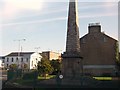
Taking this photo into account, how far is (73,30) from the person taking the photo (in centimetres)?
2447

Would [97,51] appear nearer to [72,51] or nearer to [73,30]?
[73,30]

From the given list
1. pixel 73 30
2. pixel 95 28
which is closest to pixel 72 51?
pixel 73 30

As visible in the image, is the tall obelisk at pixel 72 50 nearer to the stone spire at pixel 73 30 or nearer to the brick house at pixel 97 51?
the stone spire at pixel 73 30

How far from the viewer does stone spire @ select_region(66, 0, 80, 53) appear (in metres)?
24.2

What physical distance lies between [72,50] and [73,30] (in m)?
1.93

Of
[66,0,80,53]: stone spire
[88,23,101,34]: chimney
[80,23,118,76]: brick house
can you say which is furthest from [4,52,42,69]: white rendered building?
[66,0,80,53]: stone spire

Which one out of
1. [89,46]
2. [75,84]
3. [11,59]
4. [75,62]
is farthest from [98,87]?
[11,59]

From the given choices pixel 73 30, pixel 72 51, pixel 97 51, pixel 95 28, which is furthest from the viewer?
pixel 95 28

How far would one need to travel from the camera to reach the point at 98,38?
4834cm

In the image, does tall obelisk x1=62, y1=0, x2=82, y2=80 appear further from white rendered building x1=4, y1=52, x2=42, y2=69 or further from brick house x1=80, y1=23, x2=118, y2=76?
white rendered building x1=4, y1=52, x2=42, y2=69

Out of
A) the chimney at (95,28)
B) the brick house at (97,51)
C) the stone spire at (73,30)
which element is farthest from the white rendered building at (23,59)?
the stone spire at (73,30)

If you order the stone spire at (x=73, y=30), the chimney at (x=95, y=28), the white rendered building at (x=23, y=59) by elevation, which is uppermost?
the chimney at (x=95, y=28)

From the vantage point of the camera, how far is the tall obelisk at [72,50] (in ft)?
76.6

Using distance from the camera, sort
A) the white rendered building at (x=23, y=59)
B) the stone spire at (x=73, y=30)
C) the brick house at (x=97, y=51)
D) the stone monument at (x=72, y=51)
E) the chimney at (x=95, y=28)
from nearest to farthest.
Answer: the stone monument at (x=72, y=51) < the stone spire at (x=73, y=30) < the brick house at (x=97, y=51) < the chimney at (x=95, y=28) < the white rendered building at (x=23, y=59)
